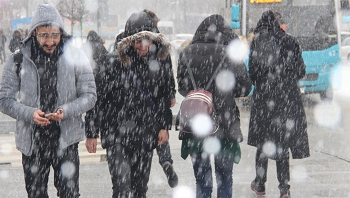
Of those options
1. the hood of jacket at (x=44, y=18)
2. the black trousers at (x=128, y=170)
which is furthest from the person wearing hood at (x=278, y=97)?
the hood of jacket at (x=44, y=18)

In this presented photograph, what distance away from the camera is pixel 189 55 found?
16.9 feet

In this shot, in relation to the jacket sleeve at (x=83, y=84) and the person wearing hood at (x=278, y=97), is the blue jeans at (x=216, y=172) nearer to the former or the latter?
the jacket sleeve at (x=83, y=84)

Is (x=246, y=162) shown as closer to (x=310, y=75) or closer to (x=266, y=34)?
(x=266, y=34)

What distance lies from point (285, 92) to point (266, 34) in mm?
589

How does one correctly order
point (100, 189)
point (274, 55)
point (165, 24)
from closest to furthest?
1. point (274, 55)
2. point (100, 189)
3. point (165, 24)

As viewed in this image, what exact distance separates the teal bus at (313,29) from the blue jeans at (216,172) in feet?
34.0

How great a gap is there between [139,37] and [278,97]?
2103mm

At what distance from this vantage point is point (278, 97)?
6430 millimetres

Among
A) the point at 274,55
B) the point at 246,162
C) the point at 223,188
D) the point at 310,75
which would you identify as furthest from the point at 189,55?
the point at 310,75

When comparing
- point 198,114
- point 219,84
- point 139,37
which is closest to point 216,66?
point 219,84

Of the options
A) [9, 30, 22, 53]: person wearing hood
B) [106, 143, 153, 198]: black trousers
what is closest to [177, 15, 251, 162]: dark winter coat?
[106, 143, 153, 198]: black trousers

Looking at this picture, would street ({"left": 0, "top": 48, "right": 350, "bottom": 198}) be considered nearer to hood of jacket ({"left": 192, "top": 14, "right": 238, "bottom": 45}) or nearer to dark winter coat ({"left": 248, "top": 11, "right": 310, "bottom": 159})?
dark winter coat ({"left": 248, "top": 11, "right": 310, "bottom": 159})

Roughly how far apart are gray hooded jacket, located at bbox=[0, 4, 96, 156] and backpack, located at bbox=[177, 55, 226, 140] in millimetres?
774

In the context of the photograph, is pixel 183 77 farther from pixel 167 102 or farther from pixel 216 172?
pixel 216 172
